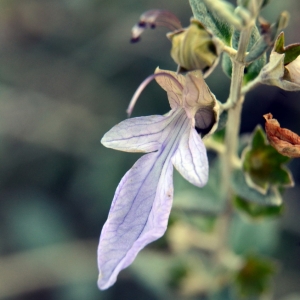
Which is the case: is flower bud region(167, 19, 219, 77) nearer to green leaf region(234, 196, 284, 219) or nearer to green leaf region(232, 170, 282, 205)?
green leaf region(232, 170, 282, 205)

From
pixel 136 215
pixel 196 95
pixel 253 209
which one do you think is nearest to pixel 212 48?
pixel 196 95

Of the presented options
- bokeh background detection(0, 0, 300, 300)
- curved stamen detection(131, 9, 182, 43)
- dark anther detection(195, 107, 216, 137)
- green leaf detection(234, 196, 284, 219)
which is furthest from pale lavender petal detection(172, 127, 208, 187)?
bokeh background detection(0, 0, 300, 300)

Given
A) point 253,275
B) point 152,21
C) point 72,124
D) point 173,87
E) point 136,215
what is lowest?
point 253,275

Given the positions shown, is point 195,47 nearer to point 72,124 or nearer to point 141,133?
point 141,133

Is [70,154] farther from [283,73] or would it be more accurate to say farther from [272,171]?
[283,73]

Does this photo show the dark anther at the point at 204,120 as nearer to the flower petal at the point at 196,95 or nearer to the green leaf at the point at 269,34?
the flower petal at the point at 196,95

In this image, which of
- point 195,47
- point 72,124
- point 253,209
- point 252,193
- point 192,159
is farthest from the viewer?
point 72,124
